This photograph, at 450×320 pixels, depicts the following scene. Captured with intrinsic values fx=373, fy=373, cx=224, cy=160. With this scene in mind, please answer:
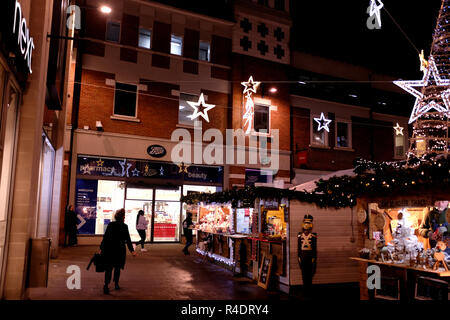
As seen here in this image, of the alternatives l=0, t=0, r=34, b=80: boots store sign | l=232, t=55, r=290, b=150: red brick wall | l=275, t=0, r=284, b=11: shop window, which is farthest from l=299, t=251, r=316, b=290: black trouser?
l=275, t=0, r=284, b=11: shop window

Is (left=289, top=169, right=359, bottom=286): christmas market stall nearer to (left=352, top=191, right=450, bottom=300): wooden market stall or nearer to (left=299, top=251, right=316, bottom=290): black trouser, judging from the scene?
(left=299, top=251, right=316, bottom=290): black trouser

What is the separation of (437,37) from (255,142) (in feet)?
35.4

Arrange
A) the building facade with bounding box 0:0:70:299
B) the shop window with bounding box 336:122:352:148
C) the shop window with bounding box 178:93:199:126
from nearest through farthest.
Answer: the building facade with bounding box 0:0:70:299
the shop window with bounding box 178:93:199:126
the shop window with bounding box 336:122:352:148

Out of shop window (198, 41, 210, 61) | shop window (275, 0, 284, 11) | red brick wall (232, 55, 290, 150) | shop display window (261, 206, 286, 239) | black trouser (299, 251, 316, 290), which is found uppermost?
shop window (275, 0, 284, 11)

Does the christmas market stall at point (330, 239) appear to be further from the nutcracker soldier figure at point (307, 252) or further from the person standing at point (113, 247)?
the person standing at point (113, 247)

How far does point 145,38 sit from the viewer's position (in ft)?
59.4

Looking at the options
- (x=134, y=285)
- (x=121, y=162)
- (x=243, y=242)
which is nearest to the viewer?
(x=134, y=285)

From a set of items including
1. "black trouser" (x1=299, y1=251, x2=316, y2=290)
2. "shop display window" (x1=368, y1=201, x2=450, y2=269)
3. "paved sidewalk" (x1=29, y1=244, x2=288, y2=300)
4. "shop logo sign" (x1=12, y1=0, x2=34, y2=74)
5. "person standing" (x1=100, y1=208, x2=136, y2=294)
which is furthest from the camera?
"black trouser" (x1=299, y1=251, x2=316, y2=290)

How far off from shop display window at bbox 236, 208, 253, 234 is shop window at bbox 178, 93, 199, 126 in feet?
23.1

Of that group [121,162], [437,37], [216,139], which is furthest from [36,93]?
[216,139]

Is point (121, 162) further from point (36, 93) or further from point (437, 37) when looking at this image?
point (437, 37)

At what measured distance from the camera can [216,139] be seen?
18.5 meters

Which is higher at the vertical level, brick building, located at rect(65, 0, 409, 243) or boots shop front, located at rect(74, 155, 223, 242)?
brick building, located at rect(65, 0, 409, 243)

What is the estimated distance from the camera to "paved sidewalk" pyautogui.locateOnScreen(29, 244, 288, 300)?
26.2 ft
